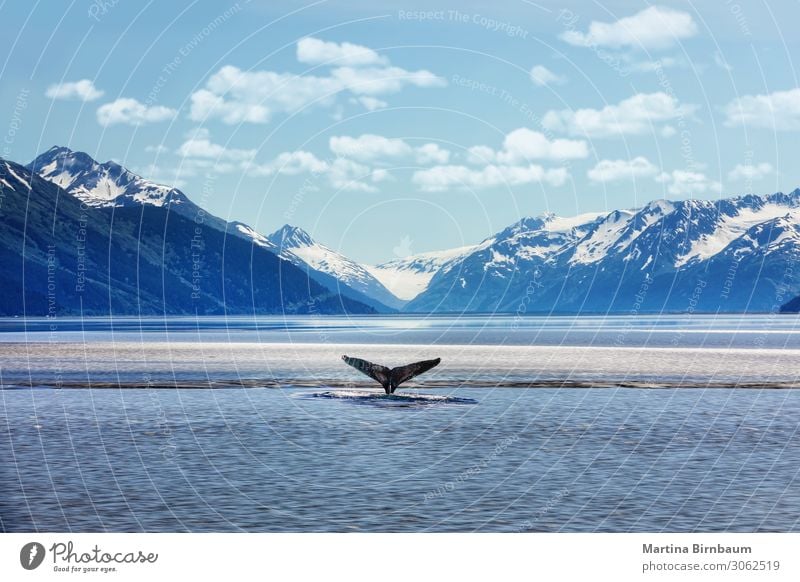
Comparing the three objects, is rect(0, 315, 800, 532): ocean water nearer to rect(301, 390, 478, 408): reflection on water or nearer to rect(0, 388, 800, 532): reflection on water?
rect(0, 388, 800, 532): reflection on water

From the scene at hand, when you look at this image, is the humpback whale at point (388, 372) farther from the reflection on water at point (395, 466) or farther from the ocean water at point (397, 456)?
the reflection on water at point (395, 466)

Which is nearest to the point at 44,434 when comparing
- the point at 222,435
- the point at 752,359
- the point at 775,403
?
the point at 222,435

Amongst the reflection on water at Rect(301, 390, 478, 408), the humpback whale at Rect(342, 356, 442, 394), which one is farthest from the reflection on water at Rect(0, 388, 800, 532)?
the humpback whale at Rect(342, 356, 442, 394)

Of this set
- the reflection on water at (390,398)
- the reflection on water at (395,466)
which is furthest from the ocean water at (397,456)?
the reflection on water at (390,398)

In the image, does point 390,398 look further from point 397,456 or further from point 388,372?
point 397,456

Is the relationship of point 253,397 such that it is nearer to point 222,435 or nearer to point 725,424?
point 222,435

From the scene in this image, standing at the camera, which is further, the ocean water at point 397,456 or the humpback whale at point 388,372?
the humpback whale at point 388,372

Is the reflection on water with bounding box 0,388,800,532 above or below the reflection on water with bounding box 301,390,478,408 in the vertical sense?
below

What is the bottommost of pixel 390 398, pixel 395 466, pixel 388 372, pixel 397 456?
pixel 395 466

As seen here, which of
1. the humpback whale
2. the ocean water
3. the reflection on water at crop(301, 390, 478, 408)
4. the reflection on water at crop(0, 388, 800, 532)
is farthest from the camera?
the humpback whale

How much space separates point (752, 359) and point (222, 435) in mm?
129996

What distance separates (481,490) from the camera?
49812mm

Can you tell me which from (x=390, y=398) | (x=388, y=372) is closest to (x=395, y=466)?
(x=390, y=398)

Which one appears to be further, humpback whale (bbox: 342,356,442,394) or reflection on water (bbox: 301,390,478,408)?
humpback whale (bbox: 342,356,442,394)
